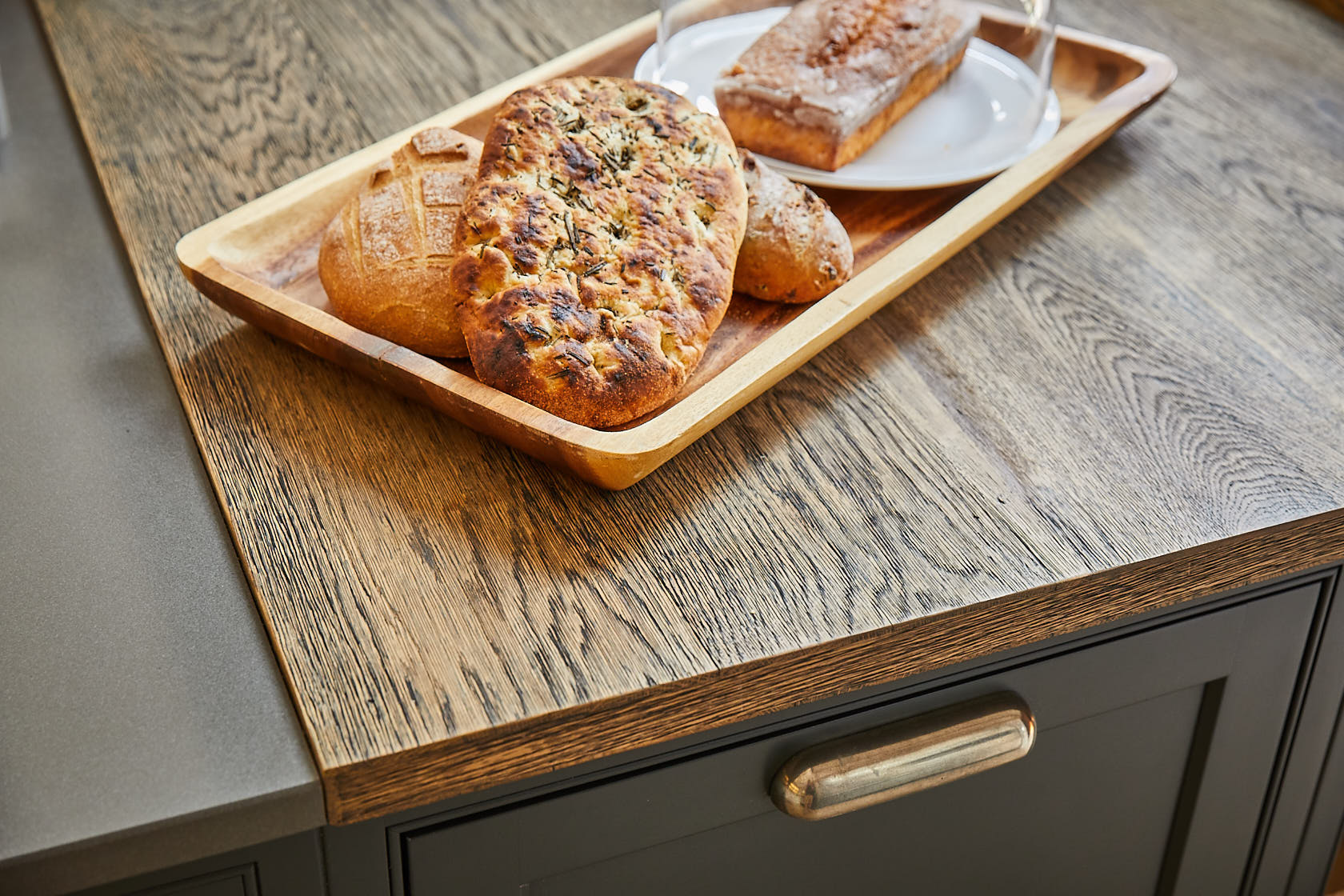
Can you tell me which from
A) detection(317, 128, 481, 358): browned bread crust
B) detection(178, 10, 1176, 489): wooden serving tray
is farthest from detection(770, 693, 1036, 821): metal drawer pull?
Result: detection(317, 128, 481, 358): browned bread crust

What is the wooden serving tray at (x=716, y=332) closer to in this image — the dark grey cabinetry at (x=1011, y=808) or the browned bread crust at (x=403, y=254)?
the browned bread crust at (x=403, y=254)

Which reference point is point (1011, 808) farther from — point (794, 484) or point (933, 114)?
point (933, 114)

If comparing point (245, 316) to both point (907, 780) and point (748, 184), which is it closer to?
point (748, 184)

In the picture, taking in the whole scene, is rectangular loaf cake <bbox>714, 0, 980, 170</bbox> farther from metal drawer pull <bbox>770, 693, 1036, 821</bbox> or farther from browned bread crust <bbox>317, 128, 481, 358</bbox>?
metal drawer pull <bbox>770, 693, 1036, 821</bbox>

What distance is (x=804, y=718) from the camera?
557mm

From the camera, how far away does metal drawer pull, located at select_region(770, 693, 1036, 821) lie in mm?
556

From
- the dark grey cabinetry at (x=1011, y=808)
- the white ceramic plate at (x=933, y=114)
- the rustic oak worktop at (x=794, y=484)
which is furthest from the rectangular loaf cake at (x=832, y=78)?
the dark grey cabinetry at (x=1011, y=808)

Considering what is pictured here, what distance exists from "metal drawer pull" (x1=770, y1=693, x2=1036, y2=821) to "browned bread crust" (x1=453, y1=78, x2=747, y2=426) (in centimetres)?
19

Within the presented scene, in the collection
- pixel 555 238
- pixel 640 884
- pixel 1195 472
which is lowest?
pixel 640 884

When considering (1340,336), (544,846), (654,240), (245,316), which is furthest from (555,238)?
(1340,336)

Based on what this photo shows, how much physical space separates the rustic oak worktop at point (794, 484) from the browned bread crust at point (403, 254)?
5 cm

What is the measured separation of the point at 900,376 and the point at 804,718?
22cm

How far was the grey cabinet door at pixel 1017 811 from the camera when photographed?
532 millimetres

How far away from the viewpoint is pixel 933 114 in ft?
2.78
